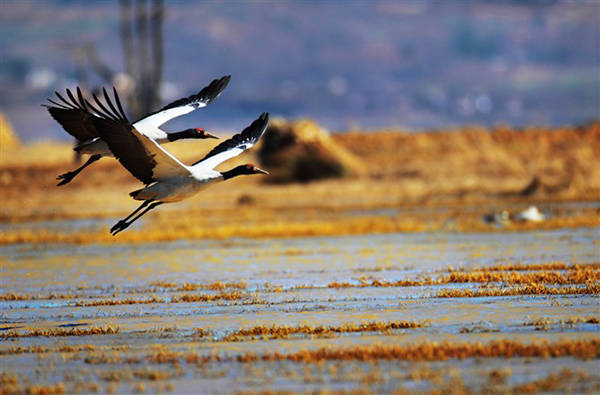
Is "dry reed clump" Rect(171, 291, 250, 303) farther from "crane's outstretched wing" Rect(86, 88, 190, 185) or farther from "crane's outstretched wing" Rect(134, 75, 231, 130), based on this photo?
"crane's outstretched wing" Rect(134, 75, 231, 130)

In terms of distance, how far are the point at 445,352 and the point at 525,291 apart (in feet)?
16.2

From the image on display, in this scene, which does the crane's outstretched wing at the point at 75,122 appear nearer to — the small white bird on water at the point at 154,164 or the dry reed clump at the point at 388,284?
the small white bird on water at the point at 154,164

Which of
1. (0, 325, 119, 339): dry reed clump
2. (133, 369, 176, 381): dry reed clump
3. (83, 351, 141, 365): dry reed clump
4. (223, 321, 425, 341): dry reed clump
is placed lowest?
(133, 369, 176, 381): dry reed clump

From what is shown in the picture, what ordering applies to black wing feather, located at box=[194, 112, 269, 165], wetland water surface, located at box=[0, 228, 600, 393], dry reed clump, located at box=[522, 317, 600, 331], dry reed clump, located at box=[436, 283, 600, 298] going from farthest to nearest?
black wing feather, located at box=[194, 112, 269, 165] → dry reed clump, located at box=[436, 283, 600, 298] → dry reed clump, located at box=[522, 317, 600, 331] → wetland water surface, located at box=[0, 228, 600, 393]

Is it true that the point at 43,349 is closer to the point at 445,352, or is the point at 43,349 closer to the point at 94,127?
the point at 445,352

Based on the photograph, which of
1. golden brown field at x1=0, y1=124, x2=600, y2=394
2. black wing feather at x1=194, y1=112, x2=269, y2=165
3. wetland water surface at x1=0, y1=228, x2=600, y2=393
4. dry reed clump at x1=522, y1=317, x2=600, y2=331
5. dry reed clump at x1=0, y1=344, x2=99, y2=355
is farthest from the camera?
black wing feather at x1=194, y1=112, x2=269, y2=165

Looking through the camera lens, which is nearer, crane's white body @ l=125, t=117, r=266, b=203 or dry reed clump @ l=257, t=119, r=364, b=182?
crane's white body @ l=125, t=117, r=266, b=203

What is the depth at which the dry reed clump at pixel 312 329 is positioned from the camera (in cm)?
1131

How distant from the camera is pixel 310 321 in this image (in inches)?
487

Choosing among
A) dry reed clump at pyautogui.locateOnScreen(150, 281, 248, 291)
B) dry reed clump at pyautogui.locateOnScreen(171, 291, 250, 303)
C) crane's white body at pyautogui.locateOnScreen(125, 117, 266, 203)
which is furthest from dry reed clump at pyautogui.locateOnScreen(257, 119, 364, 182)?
crane's white body at pyautogui.locateOnScreen(125, 117, 266, 203)

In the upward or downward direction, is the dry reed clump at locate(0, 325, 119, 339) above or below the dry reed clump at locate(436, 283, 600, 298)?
below

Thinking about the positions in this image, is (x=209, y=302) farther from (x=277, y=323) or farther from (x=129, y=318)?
(x=277, y=323)

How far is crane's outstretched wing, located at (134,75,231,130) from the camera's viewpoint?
1579 cm

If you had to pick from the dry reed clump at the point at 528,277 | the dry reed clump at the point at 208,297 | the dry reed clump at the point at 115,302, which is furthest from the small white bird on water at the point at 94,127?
the dry reed clump at the point at 528,277
